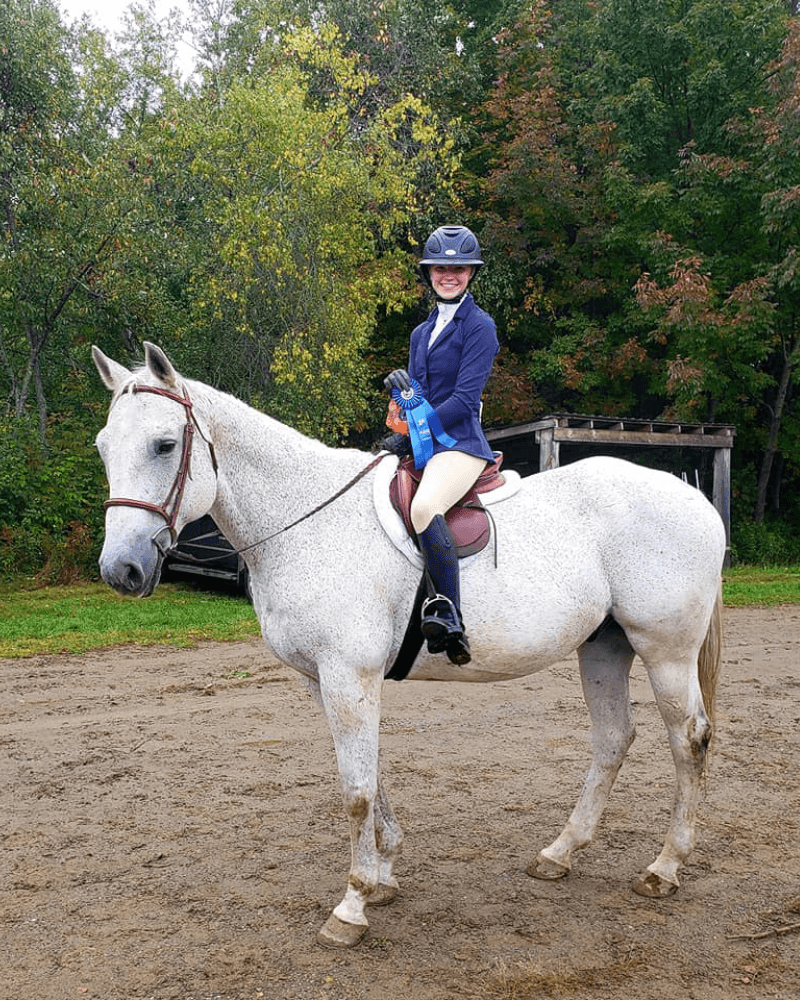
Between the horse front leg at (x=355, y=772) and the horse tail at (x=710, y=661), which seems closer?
the horse front leg at (x=355, y=772)

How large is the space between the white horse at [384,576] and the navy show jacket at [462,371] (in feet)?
1.37

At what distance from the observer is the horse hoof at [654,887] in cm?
402

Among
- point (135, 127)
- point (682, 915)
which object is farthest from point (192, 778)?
point (135, 127)

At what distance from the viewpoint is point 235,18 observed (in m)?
27.7

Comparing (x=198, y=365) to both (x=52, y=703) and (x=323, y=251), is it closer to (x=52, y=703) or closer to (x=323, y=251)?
(x=323, y=251)

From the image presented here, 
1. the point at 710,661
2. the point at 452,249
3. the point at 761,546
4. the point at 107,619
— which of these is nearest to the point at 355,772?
the point at 710,661

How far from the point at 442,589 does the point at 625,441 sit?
45.0ft

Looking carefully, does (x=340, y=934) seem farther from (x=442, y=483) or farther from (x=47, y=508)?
(x=47, y=508)

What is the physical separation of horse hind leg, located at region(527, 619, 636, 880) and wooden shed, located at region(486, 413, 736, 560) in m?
11.2

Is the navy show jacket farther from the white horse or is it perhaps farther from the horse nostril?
the horse nostril

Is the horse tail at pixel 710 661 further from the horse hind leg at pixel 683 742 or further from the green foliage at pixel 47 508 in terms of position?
the green foliage at pixel 47 508

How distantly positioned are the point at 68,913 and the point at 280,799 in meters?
1.66

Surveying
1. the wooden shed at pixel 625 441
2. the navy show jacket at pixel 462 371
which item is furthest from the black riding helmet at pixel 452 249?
the wooden shed at pixel 625 441

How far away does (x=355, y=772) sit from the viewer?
11.9 ft
